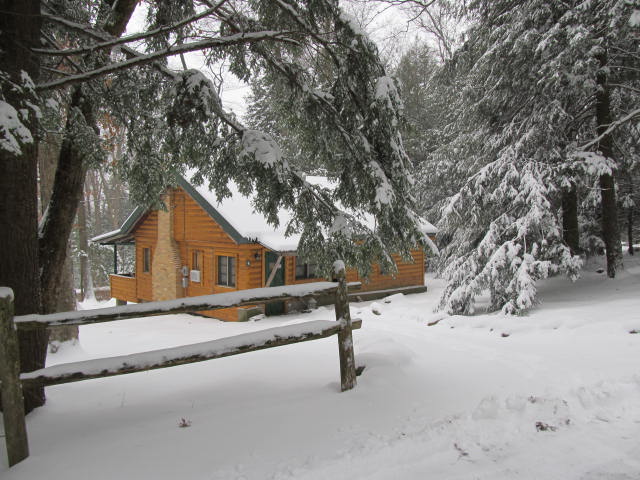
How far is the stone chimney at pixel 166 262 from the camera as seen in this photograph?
17.2 metres

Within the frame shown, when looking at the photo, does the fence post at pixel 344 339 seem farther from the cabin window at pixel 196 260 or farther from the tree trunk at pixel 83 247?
the tree trunk at pixel 83 247

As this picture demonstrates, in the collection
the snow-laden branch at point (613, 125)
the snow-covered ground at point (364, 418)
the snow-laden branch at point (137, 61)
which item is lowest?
the snow-covered ground at point (364, 418)

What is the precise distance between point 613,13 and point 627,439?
33.7 ft

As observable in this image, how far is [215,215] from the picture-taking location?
14.5m

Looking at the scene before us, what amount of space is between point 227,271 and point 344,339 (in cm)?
1170

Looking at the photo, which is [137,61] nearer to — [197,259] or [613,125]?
[613,125]

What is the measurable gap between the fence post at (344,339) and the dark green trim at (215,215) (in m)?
9.51

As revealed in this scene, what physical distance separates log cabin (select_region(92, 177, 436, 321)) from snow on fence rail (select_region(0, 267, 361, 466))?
8.37 metres

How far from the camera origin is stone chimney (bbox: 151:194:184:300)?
17.2m

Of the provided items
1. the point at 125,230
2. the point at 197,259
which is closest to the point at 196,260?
the point at 197,259

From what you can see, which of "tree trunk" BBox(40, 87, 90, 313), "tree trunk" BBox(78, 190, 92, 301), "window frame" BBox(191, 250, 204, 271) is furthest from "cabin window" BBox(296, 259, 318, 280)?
"tree trunk" BBox(78, 190, 92, 301)

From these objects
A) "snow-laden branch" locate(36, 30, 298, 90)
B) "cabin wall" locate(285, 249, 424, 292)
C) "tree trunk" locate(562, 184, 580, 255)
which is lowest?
"cabin wall" locate(285, 249, 424, 292)

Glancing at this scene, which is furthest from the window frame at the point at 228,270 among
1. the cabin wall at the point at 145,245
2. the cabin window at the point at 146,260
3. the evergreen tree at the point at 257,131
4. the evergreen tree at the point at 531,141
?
the evergreen tree at the point at 257,131

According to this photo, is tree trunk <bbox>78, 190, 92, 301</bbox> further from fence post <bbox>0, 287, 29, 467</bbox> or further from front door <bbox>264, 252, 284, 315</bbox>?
fence post <bbox>0, 287, 29, 467</bbox>
